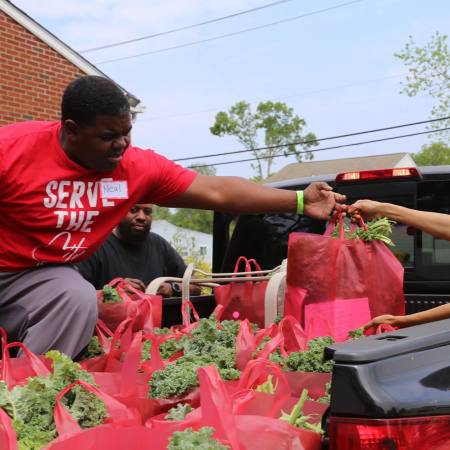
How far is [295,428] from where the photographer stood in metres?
1.31

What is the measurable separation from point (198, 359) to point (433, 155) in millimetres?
49650

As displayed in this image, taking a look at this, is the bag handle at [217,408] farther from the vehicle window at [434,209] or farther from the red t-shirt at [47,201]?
the vehicle window at [434,209]

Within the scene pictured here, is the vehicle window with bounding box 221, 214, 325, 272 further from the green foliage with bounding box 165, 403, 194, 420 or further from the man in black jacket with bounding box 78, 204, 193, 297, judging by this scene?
the green foliage with bounding box 165, 403, 194, 420

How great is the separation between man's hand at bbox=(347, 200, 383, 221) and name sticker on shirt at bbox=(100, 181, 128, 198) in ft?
2.94

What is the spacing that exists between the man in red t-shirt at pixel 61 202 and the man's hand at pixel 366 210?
0.90 metres

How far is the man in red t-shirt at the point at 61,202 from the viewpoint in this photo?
91.1 inches

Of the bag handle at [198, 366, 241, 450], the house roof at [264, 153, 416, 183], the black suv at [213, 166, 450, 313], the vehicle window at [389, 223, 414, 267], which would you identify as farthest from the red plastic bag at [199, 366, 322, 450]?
the house roof at [264, 153, 416, 183]

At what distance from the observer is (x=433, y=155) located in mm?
48844

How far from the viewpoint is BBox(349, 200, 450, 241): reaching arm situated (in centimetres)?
229

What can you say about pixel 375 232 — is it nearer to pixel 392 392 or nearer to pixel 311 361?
pixel 311 361

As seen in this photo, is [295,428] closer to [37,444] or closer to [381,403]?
[381,403]

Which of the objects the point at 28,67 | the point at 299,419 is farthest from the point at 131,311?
the point at 28,67

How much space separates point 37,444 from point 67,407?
0.49 feet

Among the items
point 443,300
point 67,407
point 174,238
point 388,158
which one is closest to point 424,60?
point 388,158
